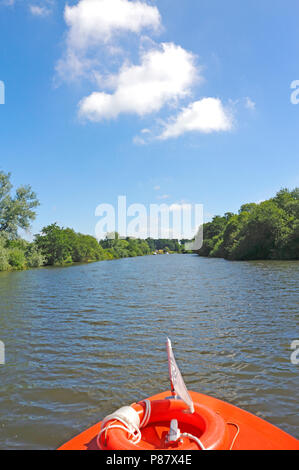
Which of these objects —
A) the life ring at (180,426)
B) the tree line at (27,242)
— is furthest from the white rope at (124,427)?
the tree line at (27,242)

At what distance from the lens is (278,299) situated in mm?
12562

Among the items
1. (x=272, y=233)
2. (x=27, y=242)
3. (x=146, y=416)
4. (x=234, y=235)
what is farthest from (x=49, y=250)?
(x=146, y=416)

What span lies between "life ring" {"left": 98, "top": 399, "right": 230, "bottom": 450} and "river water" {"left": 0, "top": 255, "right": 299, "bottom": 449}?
1.36 m

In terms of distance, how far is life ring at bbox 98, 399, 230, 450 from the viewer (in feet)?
9.01

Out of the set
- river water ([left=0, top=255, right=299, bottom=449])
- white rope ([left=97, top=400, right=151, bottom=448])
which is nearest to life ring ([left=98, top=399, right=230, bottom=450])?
white rope ([left=97, top=400, right=151, bottom=448])

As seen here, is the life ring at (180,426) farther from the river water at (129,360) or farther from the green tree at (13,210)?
the green tree at (13,210)

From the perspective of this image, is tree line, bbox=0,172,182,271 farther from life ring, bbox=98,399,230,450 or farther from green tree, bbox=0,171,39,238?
life ring, bbox=98,399,230,450

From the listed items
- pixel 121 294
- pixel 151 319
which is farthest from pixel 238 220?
pixel 151 319

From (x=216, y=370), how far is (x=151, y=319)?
175 inches

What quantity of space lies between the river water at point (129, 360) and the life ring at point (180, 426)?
136 cm

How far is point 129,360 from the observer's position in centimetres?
666

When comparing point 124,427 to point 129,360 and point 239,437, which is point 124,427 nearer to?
point 239,437

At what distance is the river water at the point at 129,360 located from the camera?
4504 mm
